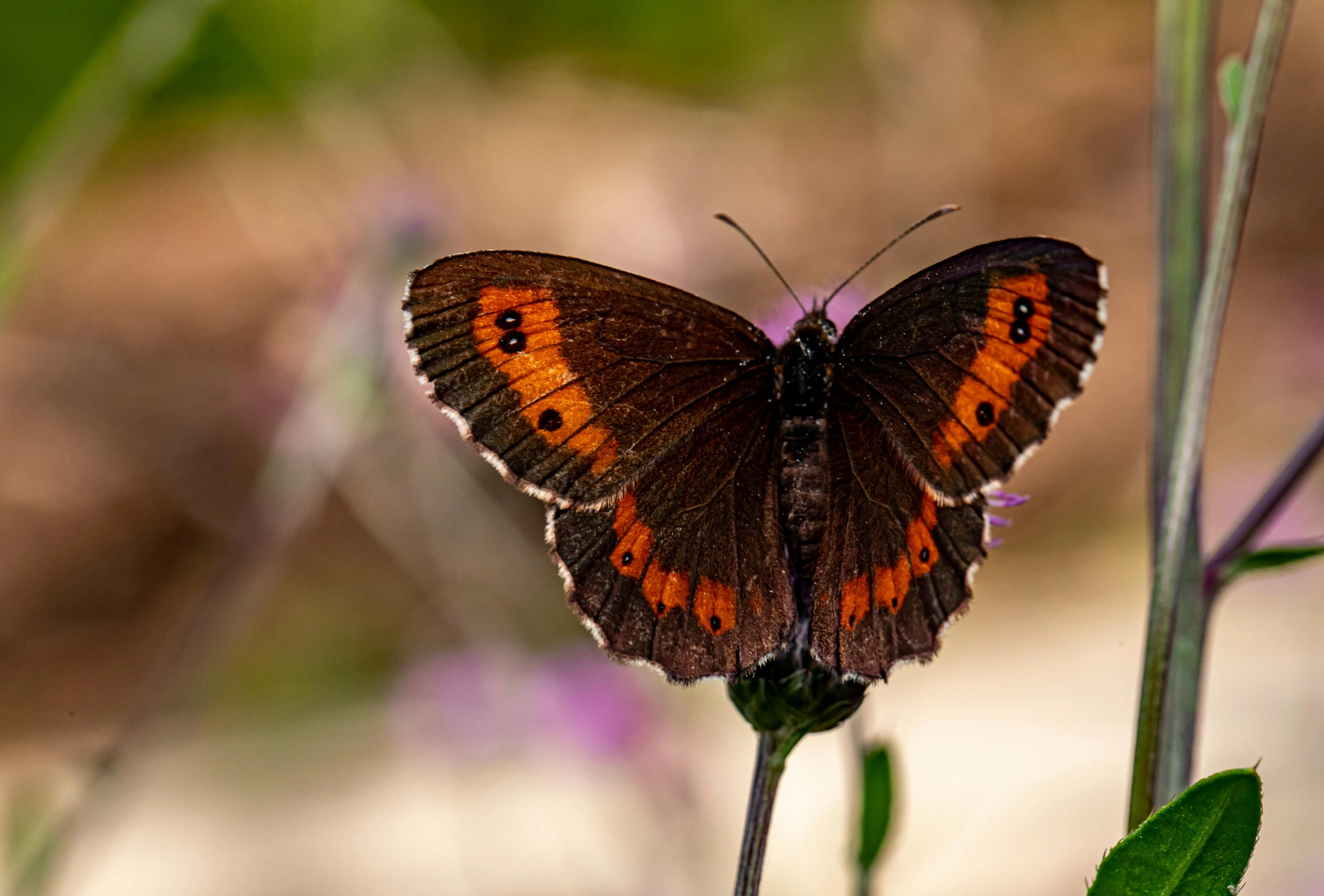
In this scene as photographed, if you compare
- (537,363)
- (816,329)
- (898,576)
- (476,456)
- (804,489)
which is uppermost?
(476,456)

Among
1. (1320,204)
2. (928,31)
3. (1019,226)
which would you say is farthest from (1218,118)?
(928,31)

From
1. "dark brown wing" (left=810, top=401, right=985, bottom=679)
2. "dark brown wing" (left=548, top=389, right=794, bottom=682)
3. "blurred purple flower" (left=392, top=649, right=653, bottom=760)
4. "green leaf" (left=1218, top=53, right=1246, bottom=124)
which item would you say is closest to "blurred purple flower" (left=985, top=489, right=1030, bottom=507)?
"dark brown wing" (left=810, top=401, right=985, bottom=679)

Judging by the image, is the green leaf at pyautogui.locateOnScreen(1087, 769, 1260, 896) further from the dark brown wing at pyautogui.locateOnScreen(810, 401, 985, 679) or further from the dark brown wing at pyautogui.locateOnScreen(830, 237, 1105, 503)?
the dark brown wing at pyautogui.locateOnScreen(830, 237, 1105, 503)

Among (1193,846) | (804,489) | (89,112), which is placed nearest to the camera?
(1193,846)

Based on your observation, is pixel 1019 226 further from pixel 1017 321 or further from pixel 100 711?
pixel 1017 321

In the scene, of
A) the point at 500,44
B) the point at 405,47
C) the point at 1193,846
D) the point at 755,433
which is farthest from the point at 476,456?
the point at 1193,846

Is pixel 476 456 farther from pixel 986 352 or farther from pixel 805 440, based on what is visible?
pixel 986 352

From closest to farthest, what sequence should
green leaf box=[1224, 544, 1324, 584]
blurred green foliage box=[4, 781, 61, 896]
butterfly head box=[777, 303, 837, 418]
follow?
green leaf box=[1224, 544, 1324, 584]
butterfly head box=[777, 303, 837, 418]
blurred green foliage box=[4, 781, 61, 896]
